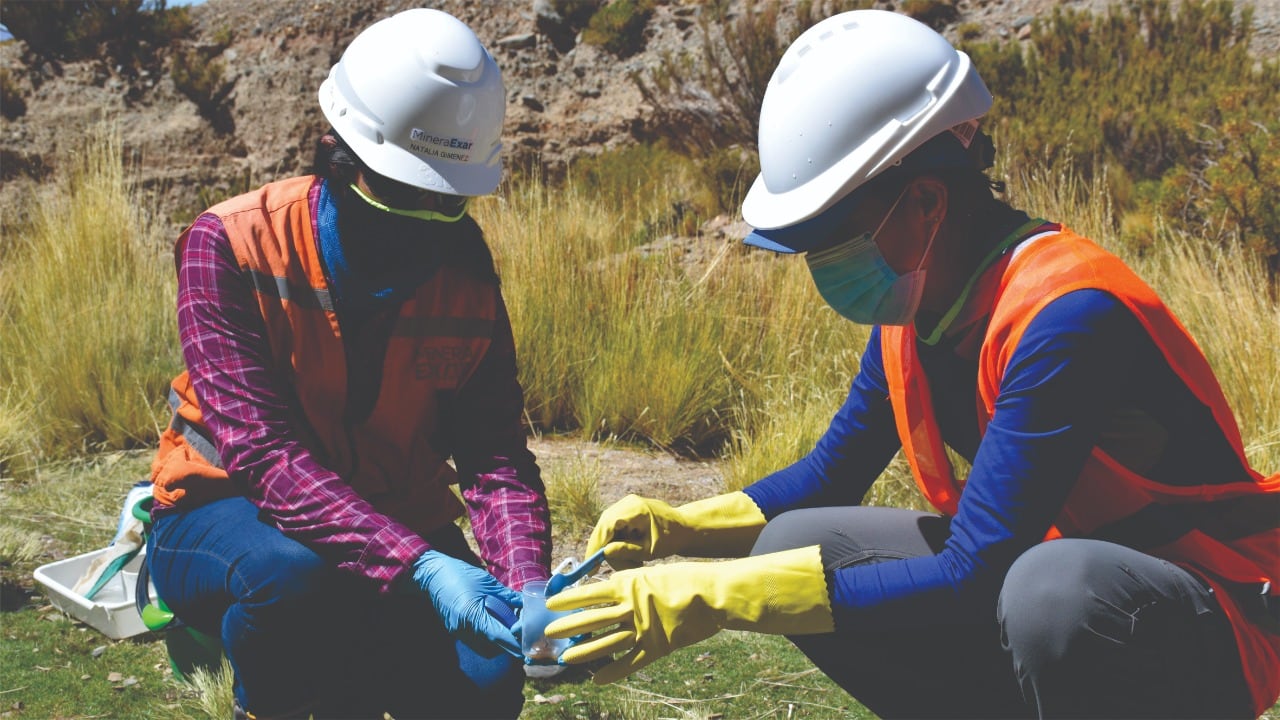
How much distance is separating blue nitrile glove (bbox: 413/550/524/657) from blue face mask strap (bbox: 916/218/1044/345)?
0.99 meters

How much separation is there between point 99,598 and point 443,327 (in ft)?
6.19

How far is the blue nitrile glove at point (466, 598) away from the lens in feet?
6.78

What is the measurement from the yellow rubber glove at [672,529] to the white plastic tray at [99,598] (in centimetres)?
157

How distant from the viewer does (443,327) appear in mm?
2465

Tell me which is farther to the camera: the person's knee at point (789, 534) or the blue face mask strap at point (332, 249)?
the blue face mask strap at point (332, 249)

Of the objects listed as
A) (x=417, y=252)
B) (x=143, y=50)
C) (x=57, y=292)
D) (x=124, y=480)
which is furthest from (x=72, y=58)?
(x=417, y=252)

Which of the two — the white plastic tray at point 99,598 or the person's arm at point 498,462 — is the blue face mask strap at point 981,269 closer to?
the person's arm at point 498,462

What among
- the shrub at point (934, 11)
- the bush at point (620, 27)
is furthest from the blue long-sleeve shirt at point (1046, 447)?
the bush at point (620, 27)

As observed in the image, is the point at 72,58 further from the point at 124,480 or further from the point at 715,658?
the point at 715,658

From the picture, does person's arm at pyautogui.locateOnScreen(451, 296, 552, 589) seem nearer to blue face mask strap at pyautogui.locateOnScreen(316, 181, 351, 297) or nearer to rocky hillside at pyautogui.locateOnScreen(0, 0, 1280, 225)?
blue face mask strap at pyautogui.locateOnScreen(316, 181, 351, 297)

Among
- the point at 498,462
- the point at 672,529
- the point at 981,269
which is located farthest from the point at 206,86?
the point at 981,269

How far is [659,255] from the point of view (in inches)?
232

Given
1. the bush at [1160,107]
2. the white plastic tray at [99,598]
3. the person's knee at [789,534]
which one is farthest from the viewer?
the bush at [1160,107]

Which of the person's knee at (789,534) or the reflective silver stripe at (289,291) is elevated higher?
the reflective silver stripe at (289,291)
